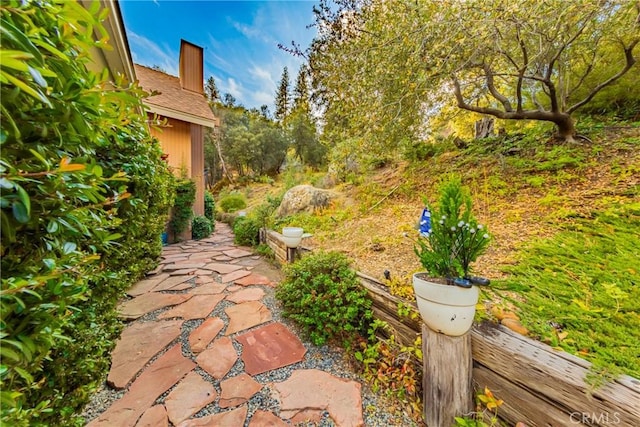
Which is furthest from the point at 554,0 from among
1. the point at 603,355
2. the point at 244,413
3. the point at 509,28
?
the point at 244,413

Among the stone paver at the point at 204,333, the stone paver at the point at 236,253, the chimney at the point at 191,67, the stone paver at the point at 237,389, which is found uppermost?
the chimney at the point at 191,67

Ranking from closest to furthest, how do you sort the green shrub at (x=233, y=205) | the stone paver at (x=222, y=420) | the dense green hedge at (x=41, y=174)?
the dense green hedge at (x=41, y=174) < the stone paver at (x=222, y=420) < the green shrub at (x=233, y=205)

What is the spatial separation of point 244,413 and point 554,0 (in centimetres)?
429

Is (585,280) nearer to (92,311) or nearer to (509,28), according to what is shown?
(509,28)

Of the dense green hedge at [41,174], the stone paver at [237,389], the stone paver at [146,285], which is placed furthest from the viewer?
the stone paver at [146,285]

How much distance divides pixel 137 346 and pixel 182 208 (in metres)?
4.32

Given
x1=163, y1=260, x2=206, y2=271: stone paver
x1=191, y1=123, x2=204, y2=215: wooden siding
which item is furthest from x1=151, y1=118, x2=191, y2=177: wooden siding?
x1=163, y1=260, x2=206, y2=271: stone paver

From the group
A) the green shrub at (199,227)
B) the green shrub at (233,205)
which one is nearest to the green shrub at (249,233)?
the green shrub at (199,227)

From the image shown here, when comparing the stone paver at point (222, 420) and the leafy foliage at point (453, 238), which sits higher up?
the leafy foliage at point (453, 238)

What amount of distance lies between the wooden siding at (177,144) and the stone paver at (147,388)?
206 inches

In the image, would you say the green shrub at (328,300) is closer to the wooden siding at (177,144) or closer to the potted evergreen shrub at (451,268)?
the potted evergreen shrub at (451,268)

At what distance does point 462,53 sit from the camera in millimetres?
2844

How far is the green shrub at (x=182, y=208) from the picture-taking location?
18.4 feet

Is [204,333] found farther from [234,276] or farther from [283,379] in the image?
[234,276]
